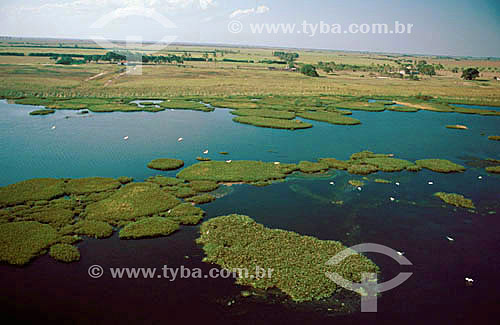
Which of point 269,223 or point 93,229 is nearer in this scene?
point 93,229

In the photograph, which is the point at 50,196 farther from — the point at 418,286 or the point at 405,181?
the point at 405,181

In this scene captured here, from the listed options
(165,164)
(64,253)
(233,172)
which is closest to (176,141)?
(165,164)

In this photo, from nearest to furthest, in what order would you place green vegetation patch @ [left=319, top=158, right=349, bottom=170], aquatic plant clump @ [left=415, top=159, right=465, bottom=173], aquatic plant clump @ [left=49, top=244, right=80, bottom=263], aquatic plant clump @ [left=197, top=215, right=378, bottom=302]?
aquatic plant clump @ [left=197, top=215, right=378, bottom=302], aquatic plant clump @ [left=49, top=244, right=80, bottom=263], green vegetation patch @ [left=319, top=158, right=349, bottom=170], aquatic plant clump @ [left=415, top=159, right=465, bottom=173]

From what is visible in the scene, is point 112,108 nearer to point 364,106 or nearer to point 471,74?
point 364,106

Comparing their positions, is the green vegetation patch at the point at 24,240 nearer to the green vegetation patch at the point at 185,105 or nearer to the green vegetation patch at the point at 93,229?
the green vegetation patch at the point at 93,229

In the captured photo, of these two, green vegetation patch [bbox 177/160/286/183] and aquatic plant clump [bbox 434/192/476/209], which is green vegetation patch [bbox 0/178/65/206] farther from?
aquatic plant clump [bbox 434/192/476/209]

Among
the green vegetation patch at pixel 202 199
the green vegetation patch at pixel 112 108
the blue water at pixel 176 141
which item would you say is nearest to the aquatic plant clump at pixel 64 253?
the green vegetation patch at pixel 202 199

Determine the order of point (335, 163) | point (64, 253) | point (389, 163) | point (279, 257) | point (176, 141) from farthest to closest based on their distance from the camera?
1. point (176, 141)
2. point (389, 163)
3. point (335, 163)
4. point (64, 253)
5. point (279, 257)

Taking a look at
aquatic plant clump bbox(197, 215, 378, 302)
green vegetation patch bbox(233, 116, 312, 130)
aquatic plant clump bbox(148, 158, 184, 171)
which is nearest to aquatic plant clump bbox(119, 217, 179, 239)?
aquatic plant clump bbox(197, 215, 378, 302)
